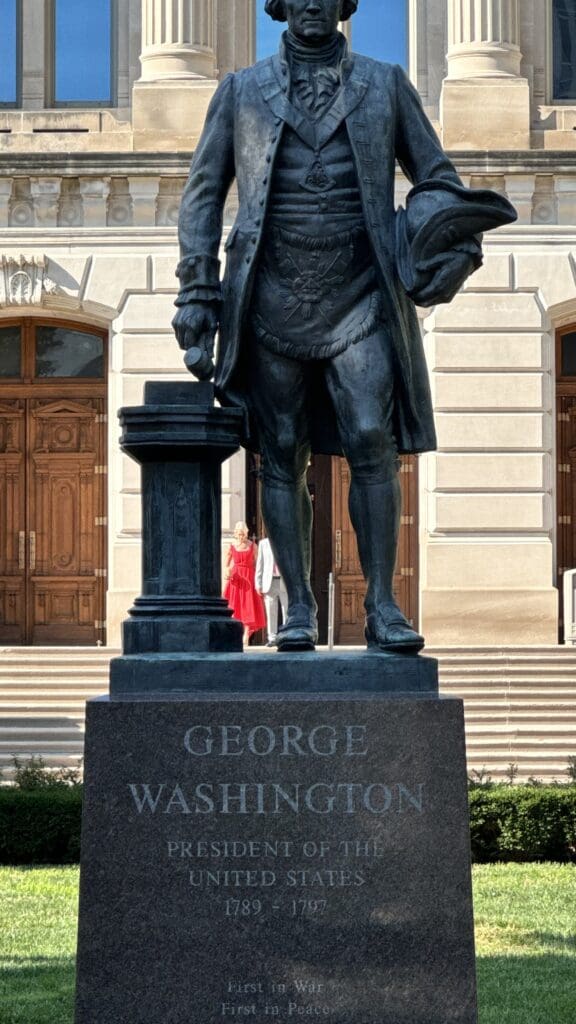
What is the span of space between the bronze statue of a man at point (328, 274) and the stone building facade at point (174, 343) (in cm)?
2135

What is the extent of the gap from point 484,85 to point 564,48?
2.38 metres

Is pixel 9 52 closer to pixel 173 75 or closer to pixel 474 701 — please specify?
pixel 173 75

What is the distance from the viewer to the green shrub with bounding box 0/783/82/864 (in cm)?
1698

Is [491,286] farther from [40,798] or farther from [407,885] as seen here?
[407,885]

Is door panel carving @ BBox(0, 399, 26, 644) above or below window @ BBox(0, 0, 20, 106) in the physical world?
below

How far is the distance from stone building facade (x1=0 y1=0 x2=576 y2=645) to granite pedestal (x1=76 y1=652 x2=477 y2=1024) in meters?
22.2

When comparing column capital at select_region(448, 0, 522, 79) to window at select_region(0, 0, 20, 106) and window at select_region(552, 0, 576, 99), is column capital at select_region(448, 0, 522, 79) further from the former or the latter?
window at select_region(0, 0, 20, 106)

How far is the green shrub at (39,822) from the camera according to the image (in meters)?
17.0

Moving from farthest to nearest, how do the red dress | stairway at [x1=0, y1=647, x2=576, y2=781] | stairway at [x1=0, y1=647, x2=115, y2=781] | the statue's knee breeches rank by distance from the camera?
the red dress
stairway at [x1=0, y1=647, x2=115, y2=781]
stairway at [x1=0, y1=647, x2=576, y2=781]
the statue's knee breeches

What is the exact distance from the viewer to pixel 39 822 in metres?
17.0

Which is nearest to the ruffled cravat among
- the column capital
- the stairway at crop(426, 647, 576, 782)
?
the stairway at crop(426, 647, 576, 782)

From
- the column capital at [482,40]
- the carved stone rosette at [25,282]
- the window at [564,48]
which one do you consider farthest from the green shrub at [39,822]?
the window at [564,48]

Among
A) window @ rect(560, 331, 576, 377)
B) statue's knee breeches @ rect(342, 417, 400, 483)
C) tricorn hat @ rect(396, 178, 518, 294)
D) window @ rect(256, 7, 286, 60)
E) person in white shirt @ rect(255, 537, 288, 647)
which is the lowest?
person in white shirt @ rect(255, 537, 288, 647)

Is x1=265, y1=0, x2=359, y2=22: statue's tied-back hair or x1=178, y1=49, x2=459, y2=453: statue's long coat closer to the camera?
x1=178, y1=49, x2=459, y2=453: statue's long coat
